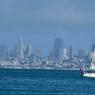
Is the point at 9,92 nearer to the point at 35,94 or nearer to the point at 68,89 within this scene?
the point at 35,94

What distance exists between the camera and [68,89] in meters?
145

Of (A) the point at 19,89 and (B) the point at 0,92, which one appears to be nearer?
(B) the point at 0,92

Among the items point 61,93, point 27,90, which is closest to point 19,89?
point 27,90

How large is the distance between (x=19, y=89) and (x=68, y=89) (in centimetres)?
882

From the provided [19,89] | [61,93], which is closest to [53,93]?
[61,93]

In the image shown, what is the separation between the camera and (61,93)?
13225 centimetres

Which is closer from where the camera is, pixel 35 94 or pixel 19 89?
pixel 35 94

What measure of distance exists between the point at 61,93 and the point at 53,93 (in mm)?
1593

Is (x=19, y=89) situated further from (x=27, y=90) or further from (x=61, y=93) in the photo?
(x=61, y=93)

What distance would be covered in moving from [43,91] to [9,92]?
659 centimetres

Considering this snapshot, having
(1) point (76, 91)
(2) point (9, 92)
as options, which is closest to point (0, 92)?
(2) point (9, 92)

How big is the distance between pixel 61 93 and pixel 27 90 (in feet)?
30.7

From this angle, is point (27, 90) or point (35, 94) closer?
point (35, 94)

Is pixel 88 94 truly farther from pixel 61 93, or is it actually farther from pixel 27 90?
pixel 27 90
